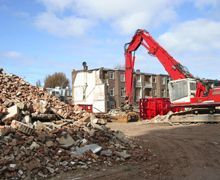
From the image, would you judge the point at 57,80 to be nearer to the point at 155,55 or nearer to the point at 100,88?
the point at 100,88

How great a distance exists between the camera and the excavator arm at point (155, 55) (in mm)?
27453

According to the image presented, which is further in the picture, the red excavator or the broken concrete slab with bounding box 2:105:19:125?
the red excavator

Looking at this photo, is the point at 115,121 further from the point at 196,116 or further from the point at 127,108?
the point at 196,116

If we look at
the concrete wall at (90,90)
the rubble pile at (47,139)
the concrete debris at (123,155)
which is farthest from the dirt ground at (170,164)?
the concrete wall at (90,90)

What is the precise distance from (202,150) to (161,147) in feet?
4.66

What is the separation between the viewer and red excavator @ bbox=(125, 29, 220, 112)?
80.2 feet

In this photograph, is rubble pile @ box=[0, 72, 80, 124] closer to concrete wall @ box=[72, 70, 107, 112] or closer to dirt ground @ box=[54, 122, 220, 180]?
dirt ground @ box=[54, 122, 220, 180]

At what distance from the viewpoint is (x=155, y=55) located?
95.6 feet

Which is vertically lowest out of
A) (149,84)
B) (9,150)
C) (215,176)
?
(215,176)

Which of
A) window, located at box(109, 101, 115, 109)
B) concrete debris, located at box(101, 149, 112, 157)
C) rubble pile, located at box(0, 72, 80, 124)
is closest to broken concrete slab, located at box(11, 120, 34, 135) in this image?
rubble pile, located at box(0, 72, 80, 124)

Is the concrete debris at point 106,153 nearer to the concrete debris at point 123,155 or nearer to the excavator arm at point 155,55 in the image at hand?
the concrete debris at point 123,155

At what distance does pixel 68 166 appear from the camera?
10219 mm

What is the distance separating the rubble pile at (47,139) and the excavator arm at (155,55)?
13.1 meters

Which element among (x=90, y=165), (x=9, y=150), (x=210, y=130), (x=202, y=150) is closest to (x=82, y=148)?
(x=90, y=165)
